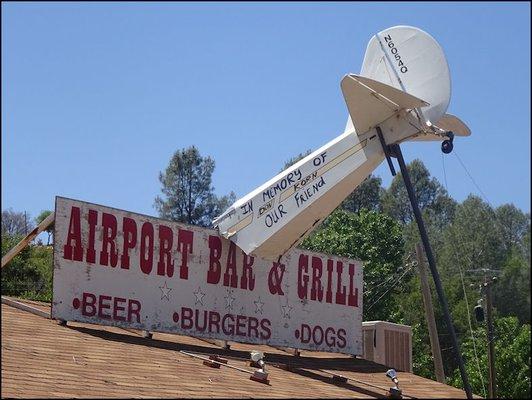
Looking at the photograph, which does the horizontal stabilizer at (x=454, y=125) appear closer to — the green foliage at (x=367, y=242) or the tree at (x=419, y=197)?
the green foliage at (x=367, y=242)

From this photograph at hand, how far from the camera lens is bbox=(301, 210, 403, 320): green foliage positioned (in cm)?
4731

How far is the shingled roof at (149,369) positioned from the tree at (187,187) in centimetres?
5034

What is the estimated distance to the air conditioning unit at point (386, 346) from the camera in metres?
24.2

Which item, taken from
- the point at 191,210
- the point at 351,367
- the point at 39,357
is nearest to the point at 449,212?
the point at 191,210

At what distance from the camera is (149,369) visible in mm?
15578

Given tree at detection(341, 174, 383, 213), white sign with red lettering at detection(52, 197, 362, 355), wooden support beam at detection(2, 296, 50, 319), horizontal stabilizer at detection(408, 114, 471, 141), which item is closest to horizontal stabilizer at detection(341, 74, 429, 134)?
horizontal stabilizer at detection(408, 114, 471, 141)

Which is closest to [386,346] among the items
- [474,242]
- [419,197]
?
[474,242]

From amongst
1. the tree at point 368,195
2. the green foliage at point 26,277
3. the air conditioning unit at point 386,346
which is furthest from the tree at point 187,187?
the air conditioning unit at point 386,346

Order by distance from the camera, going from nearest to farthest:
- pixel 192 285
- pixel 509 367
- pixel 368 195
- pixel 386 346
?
1. pixel 192 285
2. pixel 386 346
3. pixel 509 367
4. pixel 368 195

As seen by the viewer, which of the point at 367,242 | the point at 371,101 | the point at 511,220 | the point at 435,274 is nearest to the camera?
the point at 435,274

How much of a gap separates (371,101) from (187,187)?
178 ft

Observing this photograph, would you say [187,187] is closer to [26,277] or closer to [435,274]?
[26,277]

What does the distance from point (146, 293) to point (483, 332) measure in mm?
24668

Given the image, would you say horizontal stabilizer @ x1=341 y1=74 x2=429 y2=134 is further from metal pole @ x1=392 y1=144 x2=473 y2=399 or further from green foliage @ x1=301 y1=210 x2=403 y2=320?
green foliage @ x1=301 y1=210 x2=403 y2=320
